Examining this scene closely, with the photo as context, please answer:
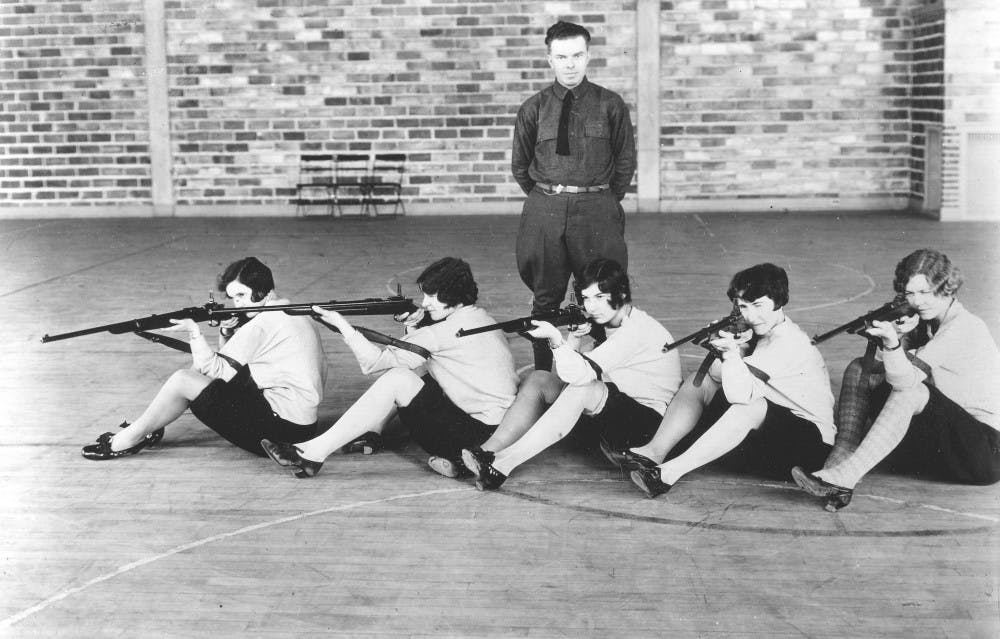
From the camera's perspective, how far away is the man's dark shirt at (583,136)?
22.4 ft

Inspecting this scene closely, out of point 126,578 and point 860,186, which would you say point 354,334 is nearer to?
point 126,578

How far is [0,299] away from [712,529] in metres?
7.95

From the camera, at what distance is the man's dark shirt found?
6.81 m

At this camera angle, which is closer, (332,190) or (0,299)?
(0,299)

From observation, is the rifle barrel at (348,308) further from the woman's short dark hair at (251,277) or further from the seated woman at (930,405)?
the seated woman at (930,405)

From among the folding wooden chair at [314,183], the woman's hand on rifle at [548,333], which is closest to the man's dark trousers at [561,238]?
the woman's hand on rifle at [548,333]

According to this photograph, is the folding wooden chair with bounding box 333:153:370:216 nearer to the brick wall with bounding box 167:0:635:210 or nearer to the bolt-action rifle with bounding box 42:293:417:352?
the brick wall with bounding box 167:0:635:210

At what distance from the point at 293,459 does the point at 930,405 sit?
2841 mm

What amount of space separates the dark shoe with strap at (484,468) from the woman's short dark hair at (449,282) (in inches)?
30.1

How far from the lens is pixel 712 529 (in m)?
4.78

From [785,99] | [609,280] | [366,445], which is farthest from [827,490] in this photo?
[785,99]

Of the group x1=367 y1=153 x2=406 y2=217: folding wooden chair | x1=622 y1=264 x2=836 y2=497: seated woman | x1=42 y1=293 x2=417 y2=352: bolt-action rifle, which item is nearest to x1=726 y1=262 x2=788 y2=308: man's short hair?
x1=622 y1=264 x2=836 y2=497: seated woman

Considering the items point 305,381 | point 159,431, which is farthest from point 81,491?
point 305,381

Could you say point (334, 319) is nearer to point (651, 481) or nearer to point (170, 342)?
point (170, 342)
